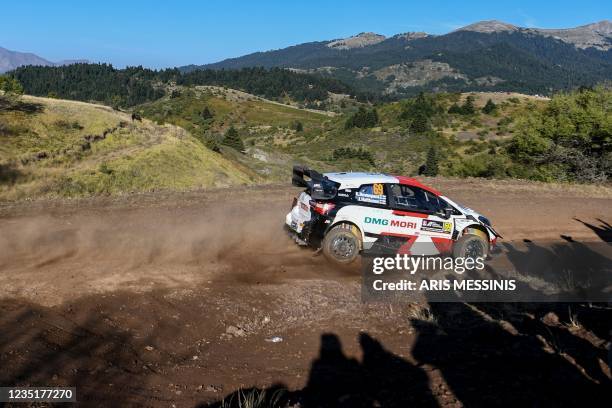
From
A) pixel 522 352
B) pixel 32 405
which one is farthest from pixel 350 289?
pixel 32 405

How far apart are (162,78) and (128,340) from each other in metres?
181

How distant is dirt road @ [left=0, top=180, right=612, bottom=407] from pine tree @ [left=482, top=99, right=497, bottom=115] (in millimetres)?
66648

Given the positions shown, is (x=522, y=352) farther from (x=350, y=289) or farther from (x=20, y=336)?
Answer: (x=20, y=336)

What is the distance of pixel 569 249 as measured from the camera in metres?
12.3

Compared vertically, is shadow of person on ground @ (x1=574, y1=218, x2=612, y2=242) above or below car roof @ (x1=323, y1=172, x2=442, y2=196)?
below

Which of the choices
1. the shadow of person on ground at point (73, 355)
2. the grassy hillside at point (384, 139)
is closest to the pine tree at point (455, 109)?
the grassy hillside at point (384, 139)

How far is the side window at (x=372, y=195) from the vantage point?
9898 mm

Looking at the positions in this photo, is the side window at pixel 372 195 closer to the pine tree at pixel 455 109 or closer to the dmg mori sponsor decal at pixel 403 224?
the dmg mori sponsor decal at pixel 403 224

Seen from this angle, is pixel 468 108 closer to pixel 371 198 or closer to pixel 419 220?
pixel 419 220

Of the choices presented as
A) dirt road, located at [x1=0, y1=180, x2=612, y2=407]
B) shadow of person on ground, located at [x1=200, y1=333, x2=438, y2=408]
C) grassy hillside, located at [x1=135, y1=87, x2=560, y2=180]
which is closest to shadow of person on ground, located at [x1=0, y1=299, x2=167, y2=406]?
dirt road, located at [x1=0, y1=180, x2=612, y2=407]

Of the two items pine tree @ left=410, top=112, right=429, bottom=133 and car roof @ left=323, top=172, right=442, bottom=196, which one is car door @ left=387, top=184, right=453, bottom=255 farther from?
pine tree @ left=410, top=112, right=429, bottom=133

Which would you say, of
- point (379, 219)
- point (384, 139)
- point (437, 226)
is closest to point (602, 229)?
point (437, 226)

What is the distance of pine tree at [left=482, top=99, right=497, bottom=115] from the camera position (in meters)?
71.2

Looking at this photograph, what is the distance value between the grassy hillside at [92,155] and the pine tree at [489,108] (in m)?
41.0
